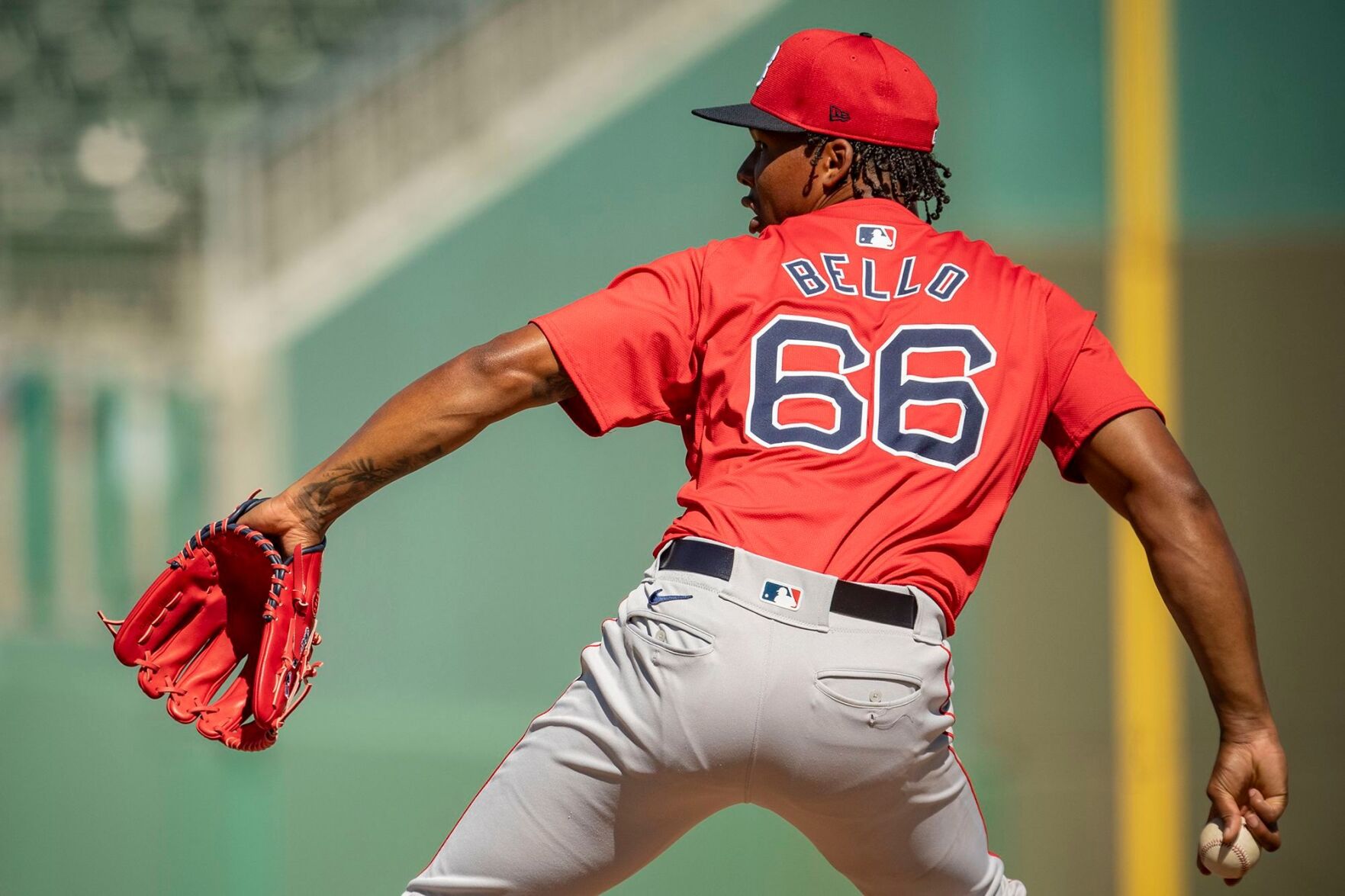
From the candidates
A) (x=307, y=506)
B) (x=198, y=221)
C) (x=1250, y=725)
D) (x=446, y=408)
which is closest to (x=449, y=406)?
(x=446, y=408)

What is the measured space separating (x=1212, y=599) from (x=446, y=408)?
3.26ft

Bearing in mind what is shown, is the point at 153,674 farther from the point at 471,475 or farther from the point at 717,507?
the point at 471,475

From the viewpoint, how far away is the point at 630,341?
5.45 ft

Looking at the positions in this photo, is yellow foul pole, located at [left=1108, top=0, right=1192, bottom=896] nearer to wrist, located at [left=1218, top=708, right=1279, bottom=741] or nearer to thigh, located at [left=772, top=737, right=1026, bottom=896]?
wrist, located at [left=1218, top=708, right=1279, bottom=741]

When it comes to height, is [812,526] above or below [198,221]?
below

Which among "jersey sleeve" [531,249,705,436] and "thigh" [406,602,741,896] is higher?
"jersey sleeve" [531,249,705,436]

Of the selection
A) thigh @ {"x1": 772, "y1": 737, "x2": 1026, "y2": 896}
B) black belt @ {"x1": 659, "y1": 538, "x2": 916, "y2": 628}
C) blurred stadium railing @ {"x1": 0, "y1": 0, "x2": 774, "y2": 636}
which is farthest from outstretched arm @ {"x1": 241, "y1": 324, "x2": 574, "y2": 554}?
blurred stadium railing @ {"x1": 0, "y1": 0, "x2": 774, "y2": 636}

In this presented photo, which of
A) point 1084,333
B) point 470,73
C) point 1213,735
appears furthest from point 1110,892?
point 470,73

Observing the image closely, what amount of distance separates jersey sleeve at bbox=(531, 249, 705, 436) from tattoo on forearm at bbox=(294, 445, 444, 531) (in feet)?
0.67

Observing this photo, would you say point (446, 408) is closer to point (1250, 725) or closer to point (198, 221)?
point (1250, 725)

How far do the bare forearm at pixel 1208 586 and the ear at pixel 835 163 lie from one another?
1.92 feet

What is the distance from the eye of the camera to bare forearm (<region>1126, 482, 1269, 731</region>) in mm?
1688

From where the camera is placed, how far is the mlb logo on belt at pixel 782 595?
1.51 m

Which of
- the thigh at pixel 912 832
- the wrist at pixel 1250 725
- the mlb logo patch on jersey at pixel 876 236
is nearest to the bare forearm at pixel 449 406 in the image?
A: the mlb logo patch on jersey at pixel 876 236
